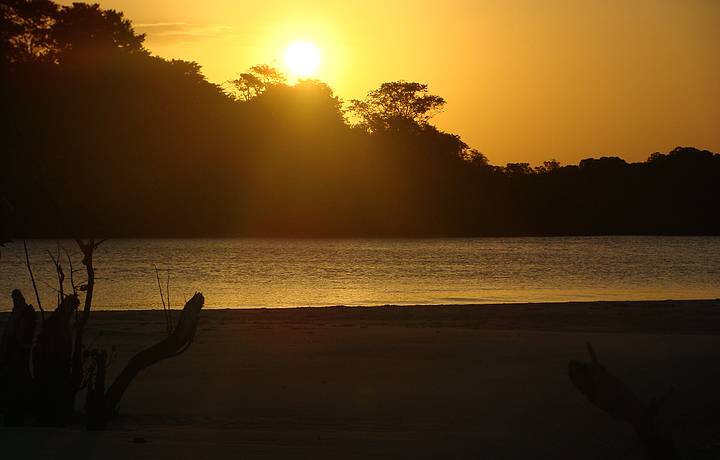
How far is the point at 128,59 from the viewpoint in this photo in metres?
85.9

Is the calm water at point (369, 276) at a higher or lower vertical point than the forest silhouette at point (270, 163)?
lower

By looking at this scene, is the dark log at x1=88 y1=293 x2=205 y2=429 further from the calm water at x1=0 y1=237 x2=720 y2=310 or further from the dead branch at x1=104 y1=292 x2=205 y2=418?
the calm water at x1=0 y1=237 x2=720 y2=310

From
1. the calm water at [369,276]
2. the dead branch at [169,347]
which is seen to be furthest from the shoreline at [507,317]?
the dead branch at [169,347]

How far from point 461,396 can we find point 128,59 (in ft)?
254

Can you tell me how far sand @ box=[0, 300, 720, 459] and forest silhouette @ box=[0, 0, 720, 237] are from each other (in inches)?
1635

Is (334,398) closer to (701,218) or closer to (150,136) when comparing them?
(150,136)

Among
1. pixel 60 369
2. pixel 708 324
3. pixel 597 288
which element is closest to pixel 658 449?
pixel 60 369

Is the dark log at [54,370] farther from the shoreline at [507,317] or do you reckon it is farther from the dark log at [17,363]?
the shoreline at [507,317]

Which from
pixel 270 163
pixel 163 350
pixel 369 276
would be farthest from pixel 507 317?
pixel 270 163

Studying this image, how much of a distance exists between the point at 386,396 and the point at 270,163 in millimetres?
88233

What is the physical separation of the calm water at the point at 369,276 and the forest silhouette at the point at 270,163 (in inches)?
335

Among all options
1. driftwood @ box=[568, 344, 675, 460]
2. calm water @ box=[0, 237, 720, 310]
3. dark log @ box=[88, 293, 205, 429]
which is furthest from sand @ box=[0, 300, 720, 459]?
calm water @ box=[0, 237, 720, 310]

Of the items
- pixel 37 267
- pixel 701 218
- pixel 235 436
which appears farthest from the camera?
pixel 701 218

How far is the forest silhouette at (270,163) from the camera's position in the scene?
7994 cm
